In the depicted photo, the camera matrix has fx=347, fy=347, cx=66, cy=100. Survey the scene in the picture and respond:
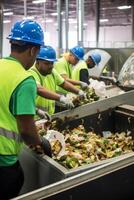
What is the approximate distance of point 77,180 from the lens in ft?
4.97

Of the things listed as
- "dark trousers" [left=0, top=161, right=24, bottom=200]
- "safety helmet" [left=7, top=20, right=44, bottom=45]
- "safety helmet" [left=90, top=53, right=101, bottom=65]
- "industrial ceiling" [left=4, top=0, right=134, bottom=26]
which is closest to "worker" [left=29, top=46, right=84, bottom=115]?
"safety helmet" [left=7, top=20, right=44, bottom=45]

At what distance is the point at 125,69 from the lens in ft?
12.2

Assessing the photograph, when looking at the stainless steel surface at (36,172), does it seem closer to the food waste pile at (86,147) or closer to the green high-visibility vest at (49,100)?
the food waste pile at (86,147)

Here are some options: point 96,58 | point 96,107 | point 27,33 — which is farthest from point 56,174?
point 96,58

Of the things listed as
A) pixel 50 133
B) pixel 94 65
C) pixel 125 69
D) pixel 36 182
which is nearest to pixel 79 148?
pixel 50 133

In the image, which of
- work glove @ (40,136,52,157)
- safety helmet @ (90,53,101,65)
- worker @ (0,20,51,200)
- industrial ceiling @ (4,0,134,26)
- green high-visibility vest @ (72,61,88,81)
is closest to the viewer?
worker @ (0,20,51,200)

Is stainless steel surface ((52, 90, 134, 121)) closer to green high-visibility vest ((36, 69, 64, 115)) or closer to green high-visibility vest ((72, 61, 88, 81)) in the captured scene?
green high-visibility vest ((36, 69, 64, 115))

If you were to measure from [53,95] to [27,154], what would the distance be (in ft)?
2.83

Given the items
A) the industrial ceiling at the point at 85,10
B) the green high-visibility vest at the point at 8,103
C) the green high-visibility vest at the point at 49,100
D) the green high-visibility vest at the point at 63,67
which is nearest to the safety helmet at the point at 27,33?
the green high-visibility vest at the point at 8,103

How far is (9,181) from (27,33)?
0.75 metres

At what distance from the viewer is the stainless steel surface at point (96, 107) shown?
2781 mm

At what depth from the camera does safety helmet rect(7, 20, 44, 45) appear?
1.71m

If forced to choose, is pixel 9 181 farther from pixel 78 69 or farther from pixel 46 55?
pixel 78 69

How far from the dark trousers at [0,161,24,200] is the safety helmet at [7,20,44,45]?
64cm
